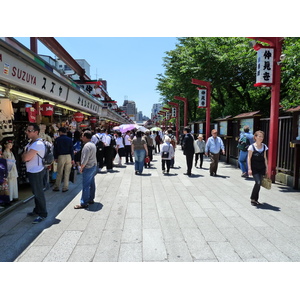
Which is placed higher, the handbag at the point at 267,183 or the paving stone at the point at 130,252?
the handbag at the point at 267,183

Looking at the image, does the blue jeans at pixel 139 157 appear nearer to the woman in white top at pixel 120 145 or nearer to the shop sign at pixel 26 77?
the woman in white top at pixel 120 145

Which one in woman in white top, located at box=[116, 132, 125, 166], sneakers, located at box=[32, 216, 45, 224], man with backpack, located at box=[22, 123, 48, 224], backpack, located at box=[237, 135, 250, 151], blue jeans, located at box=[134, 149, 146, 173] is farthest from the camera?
woman in white top, located at box=[116, 132, 125, 166]

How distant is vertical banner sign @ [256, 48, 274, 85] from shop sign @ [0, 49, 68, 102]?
6501mm

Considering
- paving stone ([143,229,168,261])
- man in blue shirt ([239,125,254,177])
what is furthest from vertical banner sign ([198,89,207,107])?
paving stone ([143,229,168,261])

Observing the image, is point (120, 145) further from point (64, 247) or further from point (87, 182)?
point (64, 247)

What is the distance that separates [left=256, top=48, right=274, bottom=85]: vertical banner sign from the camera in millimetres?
8867

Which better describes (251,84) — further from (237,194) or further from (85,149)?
(85,149)

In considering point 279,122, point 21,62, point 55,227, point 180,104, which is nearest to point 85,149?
point 55,227

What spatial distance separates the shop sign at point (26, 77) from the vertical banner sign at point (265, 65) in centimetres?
650

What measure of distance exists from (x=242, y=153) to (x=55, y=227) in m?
7.65

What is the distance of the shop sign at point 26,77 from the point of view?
190 inches

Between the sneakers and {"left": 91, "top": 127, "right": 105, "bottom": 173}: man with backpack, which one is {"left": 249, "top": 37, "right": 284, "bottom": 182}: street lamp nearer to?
{"left": 91, "top": 127, "right": 105, "bottom": 173}: man with backpack

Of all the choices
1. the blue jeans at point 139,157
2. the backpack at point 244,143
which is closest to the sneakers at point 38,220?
the blue jeans at point 139,157

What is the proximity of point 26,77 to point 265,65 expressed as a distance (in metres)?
7.31
